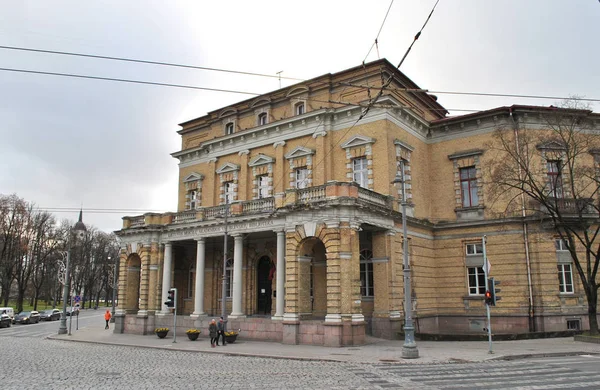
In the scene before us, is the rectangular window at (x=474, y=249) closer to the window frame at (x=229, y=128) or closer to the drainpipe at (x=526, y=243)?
the drainpipe at (x=526, y=243)

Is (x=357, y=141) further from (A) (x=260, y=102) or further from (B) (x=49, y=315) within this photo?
(B) (x=49, y=315)

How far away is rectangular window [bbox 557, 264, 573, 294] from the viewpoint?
28.6m

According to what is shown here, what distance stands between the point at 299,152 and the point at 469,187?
11.5 m

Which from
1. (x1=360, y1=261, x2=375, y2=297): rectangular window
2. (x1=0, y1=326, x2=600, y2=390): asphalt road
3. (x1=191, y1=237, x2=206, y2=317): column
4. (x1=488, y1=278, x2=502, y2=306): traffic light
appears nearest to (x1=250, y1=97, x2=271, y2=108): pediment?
(x1=191, y1=237, x2=206, y2=317): column

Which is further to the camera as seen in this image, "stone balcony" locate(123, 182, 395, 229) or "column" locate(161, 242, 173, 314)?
"column" locate(161, 242, 173, 314)

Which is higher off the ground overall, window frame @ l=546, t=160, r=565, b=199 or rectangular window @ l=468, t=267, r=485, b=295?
window frame @ l=546, t=160, r=565, b=199

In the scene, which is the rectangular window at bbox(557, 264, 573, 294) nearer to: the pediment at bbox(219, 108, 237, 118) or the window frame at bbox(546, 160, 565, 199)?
the window frame at bbox(546, 160, 565, 199)

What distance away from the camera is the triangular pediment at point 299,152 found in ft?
102

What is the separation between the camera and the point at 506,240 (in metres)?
Answer: 29.5

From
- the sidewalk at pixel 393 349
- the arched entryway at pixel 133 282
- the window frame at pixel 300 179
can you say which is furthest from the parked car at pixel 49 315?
the window frame at pixel 300 179

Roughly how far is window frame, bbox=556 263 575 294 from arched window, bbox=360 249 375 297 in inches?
443

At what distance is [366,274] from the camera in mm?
28281

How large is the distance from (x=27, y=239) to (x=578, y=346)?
65.9 m

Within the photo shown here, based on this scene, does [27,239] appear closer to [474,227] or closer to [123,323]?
[123,323]
